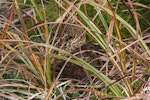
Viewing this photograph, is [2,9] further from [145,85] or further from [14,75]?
[145,85]

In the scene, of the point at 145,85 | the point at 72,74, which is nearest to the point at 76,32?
the point at 72,74

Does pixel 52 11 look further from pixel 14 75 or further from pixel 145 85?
pixel 145 85

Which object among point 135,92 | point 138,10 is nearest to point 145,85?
point 135,92

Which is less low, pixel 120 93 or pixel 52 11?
pixel 52 11

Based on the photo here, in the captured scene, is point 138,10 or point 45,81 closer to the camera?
point 45,81

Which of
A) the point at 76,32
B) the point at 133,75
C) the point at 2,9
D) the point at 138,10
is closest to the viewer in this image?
the point at 133,75

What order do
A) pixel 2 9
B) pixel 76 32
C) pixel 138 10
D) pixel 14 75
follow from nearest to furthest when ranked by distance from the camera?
pixel 14 75, pixel 76 32, pixel 138 10, pixel 2 9

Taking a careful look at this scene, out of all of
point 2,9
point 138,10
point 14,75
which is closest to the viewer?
point 14,75

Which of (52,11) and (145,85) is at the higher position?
(52,11)

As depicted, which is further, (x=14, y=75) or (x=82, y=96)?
(x=14, y=75)
